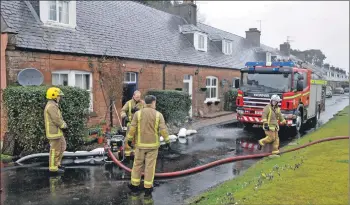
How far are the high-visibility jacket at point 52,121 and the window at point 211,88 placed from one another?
14.9 meters

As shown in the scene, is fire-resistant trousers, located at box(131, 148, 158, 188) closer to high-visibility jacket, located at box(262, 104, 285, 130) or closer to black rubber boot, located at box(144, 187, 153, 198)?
black rubber boot, located at box(144, 187, 153, 198)

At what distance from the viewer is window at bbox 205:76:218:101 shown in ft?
71.1

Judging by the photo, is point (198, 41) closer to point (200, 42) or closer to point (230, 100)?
point (200, 42)

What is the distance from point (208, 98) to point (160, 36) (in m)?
5.54

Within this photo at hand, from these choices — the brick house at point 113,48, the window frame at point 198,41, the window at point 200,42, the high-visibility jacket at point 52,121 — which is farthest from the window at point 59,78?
the window at point 200,42

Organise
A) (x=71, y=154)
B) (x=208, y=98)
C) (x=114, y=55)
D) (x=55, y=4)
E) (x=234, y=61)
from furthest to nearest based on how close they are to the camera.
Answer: (x=234, y=61) < (x=208, y=98) < (x=114, y=55) < (x=55, y=4) < (x=71, y=154)

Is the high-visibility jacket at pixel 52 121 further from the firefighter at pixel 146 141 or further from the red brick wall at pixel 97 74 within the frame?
the red brick wall at pixel 97 74

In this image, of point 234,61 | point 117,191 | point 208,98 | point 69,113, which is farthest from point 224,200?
point 234,61

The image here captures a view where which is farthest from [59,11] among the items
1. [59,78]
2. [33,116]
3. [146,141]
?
[146,141]

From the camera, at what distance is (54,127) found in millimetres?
7312

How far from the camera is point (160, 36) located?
62.7ft

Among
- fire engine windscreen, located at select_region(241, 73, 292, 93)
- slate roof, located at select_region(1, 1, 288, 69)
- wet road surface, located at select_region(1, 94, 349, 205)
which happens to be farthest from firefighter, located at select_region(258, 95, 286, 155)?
slate roof, located at select_region(1, 1, 288, 69)

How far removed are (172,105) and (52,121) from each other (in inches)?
301

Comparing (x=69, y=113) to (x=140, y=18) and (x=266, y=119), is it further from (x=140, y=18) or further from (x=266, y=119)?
(x=140, y=18)
